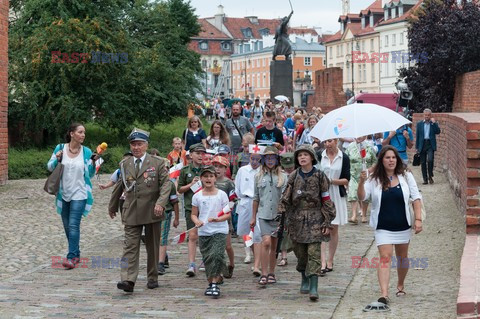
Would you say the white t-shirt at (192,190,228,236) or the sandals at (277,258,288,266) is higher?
the white t-shirt at (192,190,228,236)

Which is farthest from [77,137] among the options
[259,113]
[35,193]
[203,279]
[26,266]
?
[259,113]

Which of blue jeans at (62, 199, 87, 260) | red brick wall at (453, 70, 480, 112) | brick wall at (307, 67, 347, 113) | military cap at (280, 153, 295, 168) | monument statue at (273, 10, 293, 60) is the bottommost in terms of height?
blue jeans at (62, 199, 87, 260)

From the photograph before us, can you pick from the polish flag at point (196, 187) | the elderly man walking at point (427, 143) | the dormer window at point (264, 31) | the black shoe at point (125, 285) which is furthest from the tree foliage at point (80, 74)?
the dormer window at point (264, 31)

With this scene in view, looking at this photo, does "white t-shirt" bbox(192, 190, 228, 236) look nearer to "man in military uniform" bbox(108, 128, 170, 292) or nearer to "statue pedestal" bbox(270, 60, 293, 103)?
"man in military uniform" bbox(108, 128, 170, 292)

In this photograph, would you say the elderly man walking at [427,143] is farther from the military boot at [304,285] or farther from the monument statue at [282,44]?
the monument statue at [282,44]

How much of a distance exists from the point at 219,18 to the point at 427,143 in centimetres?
14026

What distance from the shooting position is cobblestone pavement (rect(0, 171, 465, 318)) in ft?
30.3

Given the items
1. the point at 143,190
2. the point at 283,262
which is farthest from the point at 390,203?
the point at 283,262

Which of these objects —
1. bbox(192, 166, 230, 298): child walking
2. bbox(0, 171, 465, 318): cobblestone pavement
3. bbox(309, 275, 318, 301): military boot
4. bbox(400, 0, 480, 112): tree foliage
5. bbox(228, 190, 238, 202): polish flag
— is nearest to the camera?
bbox(0, 171, 465, 318): cobblestone pavement

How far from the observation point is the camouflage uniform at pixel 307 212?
9898mm

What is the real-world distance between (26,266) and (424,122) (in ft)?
44.3

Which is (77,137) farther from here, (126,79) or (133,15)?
(133,15)

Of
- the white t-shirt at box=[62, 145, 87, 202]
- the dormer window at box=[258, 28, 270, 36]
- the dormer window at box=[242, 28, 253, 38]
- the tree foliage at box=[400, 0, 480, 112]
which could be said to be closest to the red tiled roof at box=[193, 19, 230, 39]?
the dormer window at box=[242, 28, 253, 38]

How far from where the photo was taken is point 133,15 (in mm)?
49312
